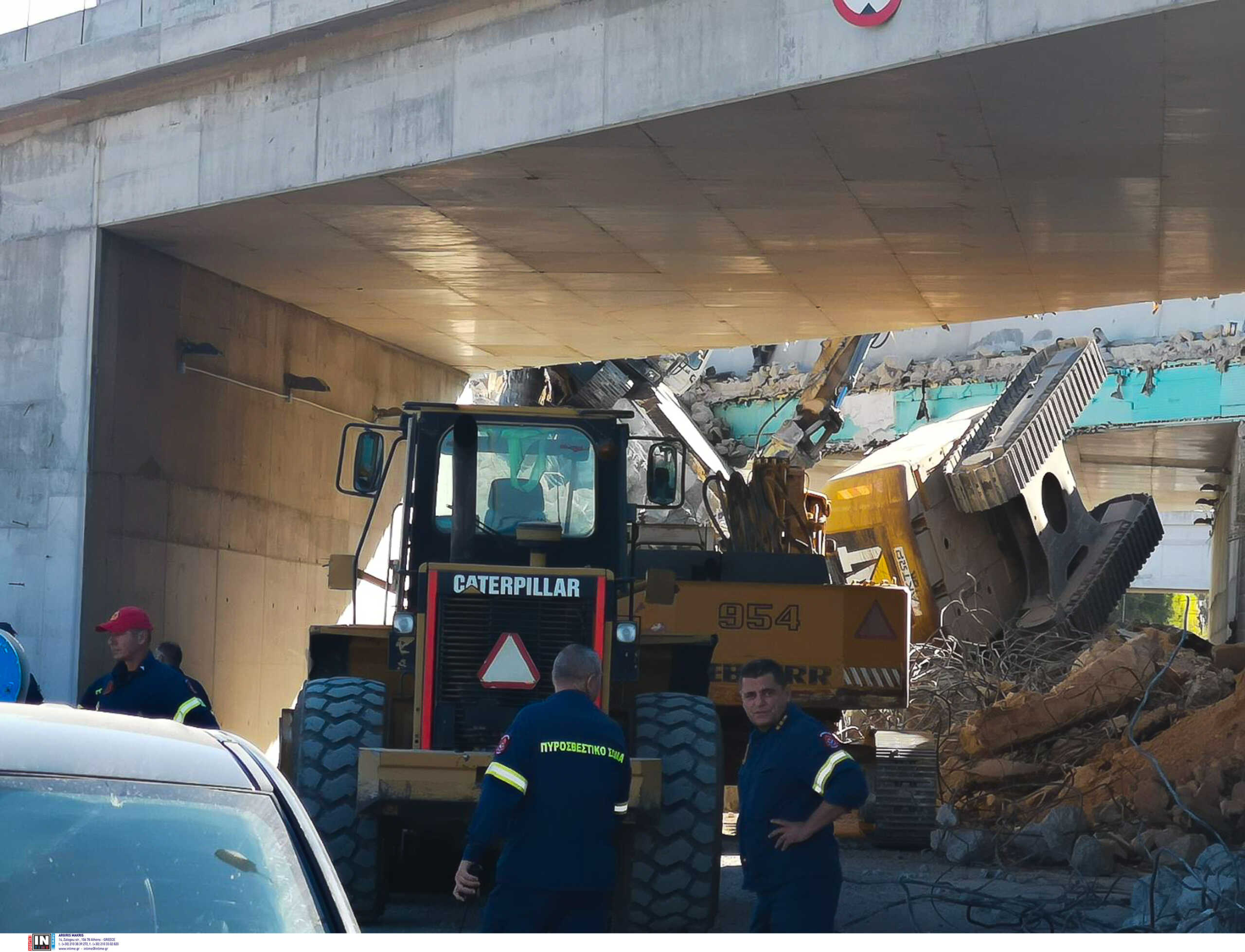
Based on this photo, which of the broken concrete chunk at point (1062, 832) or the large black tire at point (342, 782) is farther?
the broken concrete chunk at point (1062, 832)

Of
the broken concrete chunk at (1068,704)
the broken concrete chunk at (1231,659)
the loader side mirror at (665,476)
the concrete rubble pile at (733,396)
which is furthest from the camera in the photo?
the concrete rubble pile at (733,396)

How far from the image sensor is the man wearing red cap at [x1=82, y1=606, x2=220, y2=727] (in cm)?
798

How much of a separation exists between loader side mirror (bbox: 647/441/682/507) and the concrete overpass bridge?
2658 mm

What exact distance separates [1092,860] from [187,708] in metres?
6.35

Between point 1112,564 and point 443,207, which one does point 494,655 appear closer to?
point 443,207

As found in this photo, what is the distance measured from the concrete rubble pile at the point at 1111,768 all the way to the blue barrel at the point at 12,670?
18.9ft

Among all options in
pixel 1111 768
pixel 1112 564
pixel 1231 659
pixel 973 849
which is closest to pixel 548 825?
pixel 973 849

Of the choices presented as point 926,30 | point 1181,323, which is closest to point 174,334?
point 926,30

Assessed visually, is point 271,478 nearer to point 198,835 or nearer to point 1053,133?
point 1053,133

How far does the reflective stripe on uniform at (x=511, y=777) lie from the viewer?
5.51 m

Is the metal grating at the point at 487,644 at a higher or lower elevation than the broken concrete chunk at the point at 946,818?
higher

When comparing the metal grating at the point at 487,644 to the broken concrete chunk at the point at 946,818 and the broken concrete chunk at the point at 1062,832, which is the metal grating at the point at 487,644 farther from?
the broken concrete chunk at the point at 946,818

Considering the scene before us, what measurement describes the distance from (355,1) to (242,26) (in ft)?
4.01

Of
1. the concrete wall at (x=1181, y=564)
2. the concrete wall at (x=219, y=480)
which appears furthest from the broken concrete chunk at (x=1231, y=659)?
the concrete wall at (x=1181, y=564)
